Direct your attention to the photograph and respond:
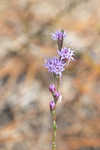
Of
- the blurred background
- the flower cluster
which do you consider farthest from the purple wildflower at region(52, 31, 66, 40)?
the blurred background

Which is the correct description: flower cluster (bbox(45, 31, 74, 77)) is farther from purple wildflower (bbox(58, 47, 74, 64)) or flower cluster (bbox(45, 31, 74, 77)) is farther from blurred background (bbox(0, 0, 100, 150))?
blurred background (bbox(0, 0, 100, 150))

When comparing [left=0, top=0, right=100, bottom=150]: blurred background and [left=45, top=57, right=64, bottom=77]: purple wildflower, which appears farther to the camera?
[left=0, top=0, right=100, bottom=150]: blurred background

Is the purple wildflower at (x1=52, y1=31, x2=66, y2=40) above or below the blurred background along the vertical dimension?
below

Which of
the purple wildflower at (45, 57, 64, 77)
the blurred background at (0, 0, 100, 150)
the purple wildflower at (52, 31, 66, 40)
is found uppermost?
the blurred background at (0, 0, 100, 150)

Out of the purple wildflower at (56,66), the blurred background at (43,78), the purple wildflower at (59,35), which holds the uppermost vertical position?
the blurred background at (43,78)

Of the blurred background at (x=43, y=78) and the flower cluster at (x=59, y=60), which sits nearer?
the flower cluster at (x=59, y=60)

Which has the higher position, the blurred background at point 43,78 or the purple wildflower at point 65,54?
the blurred background at point 43,78

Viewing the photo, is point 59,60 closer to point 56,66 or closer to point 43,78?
point 56,66

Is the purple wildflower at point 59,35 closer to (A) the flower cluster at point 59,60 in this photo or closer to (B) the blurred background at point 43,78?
(A) the flower cluster at point 59,60

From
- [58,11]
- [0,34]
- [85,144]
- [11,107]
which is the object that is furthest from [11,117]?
[58,11]

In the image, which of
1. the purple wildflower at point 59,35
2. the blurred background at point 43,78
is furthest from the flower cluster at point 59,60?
the blurred background at point 43,78
